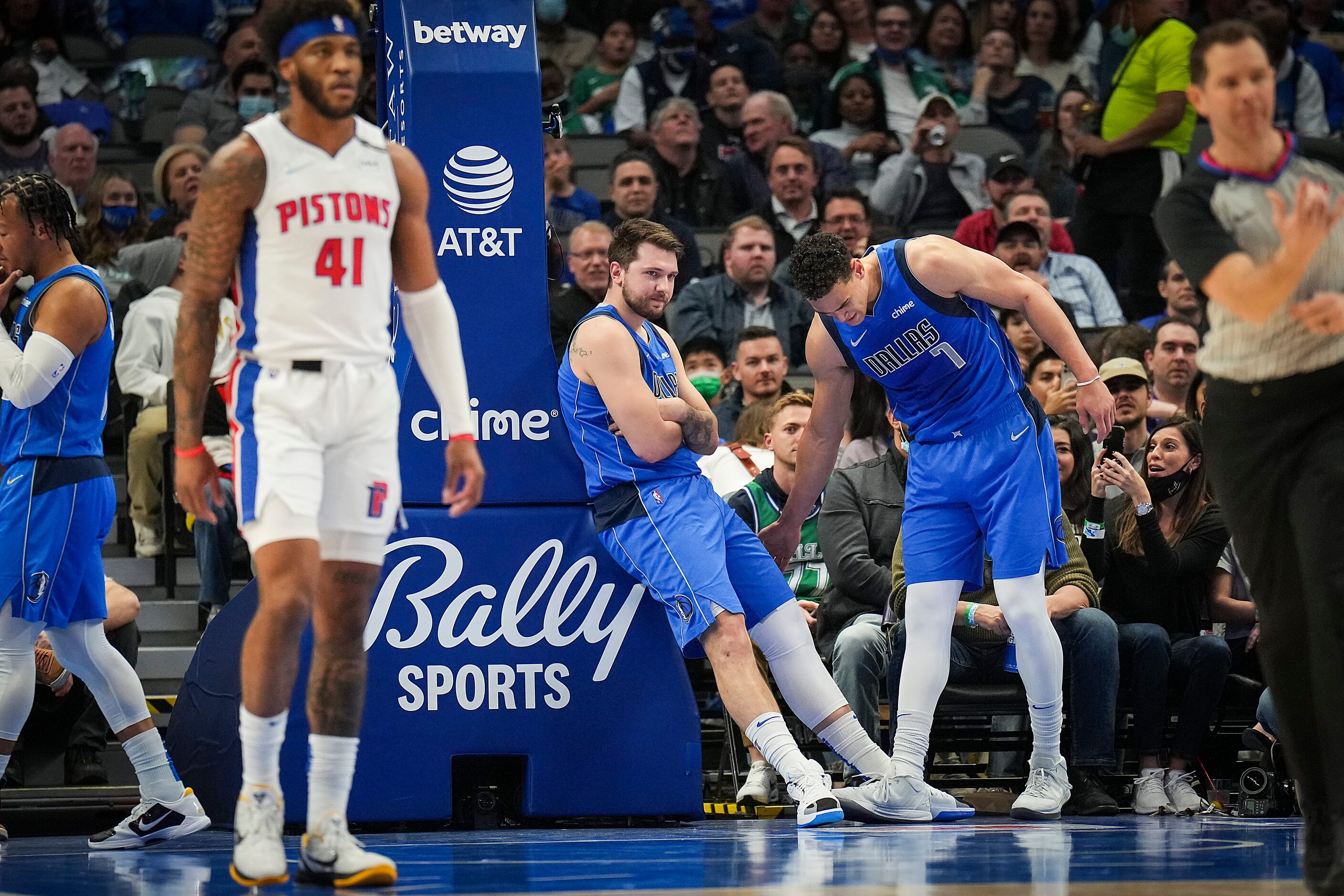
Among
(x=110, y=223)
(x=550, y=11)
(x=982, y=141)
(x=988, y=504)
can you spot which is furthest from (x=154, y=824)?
(x=550, y=11)

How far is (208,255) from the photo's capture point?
3.71 m

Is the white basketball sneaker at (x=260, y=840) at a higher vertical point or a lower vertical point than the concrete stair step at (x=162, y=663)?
lower

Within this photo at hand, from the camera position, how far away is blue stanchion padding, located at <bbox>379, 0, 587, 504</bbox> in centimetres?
567

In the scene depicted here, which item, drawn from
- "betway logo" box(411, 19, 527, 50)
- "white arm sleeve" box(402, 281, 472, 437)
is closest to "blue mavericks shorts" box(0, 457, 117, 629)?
"white arm sleeve" box(402, 281, 472, 437)

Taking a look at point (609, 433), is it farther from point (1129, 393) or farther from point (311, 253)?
point (1129, 393)

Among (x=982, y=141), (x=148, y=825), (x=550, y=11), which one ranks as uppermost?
(x=550, y=11)

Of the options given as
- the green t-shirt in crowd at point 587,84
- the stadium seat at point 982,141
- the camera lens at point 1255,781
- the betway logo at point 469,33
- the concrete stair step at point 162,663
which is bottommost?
the camera lens at point 1255,781

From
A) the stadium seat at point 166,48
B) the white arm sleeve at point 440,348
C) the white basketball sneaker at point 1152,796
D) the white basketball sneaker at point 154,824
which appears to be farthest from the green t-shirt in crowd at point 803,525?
the stadium seat at point 166,48

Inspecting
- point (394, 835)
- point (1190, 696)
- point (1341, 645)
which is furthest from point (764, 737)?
point (1341, 645)

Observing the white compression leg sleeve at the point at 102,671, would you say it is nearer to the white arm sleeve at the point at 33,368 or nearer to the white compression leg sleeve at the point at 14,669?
the white compression leg sleeve at the point at 14,669

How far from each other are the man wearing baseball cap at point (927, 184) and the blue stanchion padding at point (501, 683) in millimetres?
5296

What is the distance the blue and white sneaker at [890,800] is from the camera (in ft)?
18.1

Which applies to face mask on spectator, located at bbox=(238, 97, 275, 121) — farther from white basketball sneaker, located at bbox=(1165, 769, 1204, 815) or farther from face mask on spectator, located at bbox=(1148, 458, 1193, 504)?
white basketball sneaker, located at bbox=(1165, 769, 1204, 815)

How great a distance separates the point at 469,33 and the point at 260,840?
3.19m
